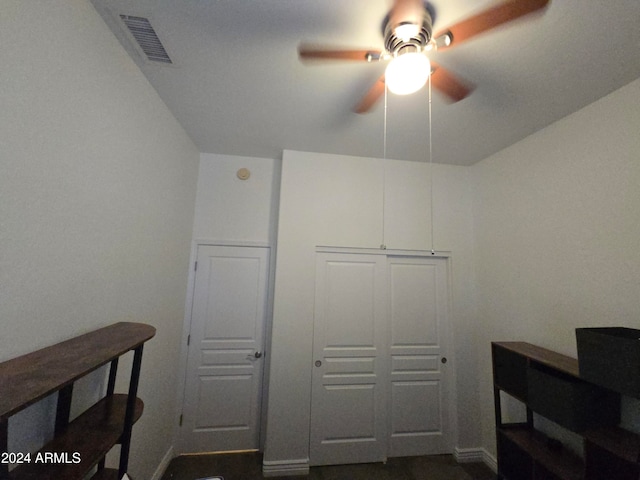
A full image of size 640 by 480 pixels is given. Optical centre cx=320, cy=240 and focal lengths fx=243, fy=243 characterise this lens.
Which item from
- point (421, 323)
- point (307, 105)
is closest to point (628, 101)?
point (307, 105)

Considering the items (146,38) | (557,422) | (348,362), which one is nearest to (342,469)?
(348,362)

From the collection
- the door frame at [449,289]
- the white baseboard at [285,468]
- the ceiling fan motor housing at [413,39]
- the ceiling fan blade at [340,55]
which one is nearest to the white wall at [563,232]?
the door frame at [449,289]

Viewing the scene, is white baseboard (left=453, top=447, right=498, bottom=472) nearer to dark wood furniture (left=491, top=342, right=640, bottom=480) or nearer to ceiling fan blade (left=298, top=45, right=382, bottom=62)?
dark wood furniture (left=491, top=342, right=640, bottom=480)

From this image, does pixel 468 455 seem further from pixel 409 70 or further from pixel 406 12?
pixel 406 12

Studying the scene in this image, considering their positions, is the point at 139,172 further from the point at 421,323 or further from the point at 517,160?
the point at 517,160

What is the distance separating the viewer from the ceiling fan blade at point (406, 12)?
3.21 ft

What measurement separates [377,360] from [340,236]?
4.24 ft

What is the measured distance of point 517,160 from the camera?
2.22 metres

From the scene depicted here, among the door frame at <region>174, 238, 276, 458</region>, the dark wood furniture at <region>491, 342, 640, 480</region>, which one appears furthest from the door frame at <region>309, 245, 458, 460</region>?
the door frame at <region>174, 238, 276, 458</region>

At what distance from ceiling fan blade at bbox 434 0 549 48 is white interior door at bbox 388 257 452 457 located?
1.95 meters

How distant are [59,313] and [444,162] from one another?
3233mm

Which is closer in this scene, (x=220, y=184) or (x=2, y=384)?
(x=2, y=384)

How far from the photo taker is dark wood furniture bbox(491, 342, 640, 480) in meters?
1.30

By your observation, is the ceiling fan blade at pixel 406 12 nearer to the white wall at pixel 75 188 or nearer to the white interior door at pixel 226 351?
the white wall at pixel 75 188
